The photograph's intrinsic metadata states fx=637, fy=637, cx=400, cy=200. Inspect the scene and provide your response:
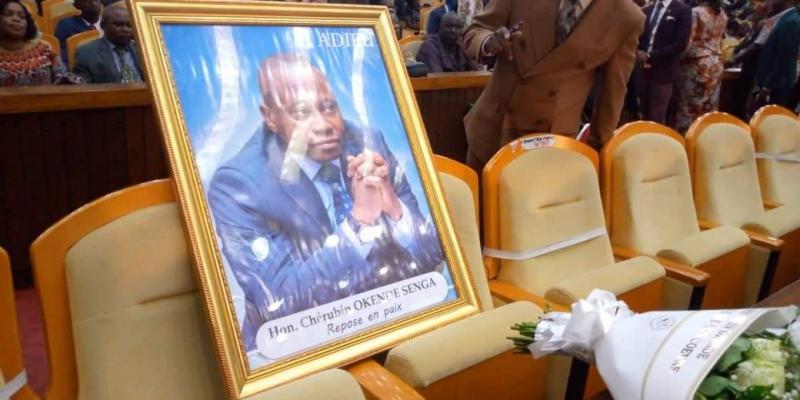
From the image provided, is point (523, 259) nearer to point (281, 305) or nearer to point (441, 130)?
point (281, 305)

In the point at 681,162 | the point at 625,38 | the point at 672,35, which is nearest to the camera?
the point at 625,38

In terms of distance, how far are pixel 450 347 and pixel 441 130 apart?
2554 millimetres

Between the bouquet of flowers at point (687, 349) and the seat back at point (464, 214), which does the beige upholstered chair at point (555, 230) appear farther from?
the bouquet of flowers at point (687, 349)

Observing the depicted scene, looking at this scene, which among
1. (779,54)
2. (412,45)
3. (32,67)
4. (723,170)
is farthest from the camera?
(779,54)

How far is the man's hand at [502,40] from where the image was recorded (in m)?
1.80

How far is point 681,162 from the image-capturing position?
6.86 feet

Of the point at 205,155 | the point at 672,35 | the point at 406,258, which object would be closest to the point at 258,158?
the point at 205,155

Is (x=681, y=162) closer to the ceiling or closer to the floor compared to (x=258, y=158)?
closer to the floor

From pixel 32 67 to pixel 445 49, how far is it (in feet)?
8.27

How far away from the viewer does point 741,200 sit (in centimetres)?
240

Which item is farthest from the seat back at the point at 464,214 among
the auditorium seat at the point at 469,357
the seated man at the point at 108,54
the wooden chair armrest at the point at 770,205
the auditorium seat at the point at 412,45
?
the auditorium seat at the point at 412,45

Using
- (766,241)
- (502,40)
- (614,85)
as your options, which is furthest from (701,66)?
(502,40)

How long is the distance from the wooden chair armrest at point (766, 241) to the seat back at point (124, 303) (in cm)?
177

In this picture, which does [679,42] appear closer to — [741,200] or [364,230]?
[741,200]
